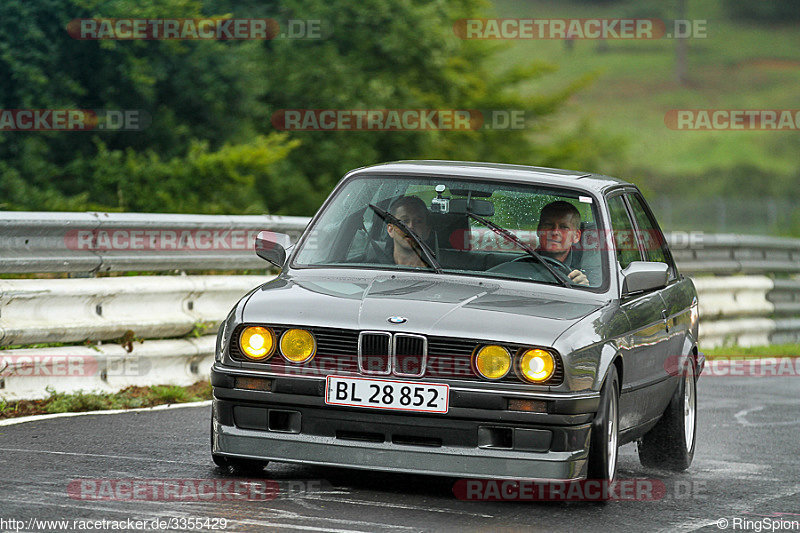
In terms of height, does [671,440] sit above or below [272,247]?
below

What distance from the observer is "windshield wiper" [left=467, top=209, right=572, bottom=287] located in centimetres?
719

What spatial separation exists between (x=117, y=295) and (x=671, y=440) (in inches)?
153

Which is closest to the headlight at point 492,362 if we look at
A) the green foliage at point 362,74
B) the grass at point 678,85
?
the green foliage at point 362,74

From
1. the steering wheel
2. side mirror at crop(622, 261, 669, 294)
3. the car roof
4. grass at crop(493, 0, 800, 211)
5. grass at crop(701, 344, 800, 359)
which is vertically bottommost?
grass at crop(701, 344, 800, 359)

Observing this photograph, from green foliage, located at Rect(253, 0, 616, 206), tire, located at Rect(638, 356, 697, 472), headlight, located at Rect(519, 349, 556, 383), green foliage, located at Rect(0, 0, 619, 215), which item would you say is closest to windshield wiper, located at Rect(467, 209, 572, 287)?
headlight, located at Rect(519, 349, 556, 383)

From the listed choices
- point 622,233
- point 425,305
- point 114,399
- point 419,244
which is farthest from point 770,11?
point 425,305

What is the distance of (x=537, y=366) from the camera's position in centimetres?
625

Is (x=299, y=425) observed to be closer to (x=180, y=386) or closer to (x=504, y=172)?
(x=504, y=172)

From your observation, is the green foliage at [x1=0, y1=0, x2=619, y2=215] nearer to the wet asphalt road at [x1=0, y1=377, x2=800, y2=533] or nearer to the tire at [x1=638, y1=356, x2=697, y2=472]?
the wet asphalt road at [x1=0, y1=377, x2=800, y2=533]

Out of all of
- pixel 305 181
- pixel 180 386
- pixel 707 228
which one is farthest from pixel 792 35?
pixel 180 386

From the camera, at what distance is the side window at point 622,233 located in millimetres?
7645

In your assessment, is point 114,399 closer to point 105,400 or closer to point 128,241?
point 105,400

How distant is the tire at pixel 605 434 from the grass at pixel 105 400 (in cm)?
374

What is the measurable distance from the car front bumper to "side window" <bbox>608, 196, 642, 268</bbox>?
1.49m
